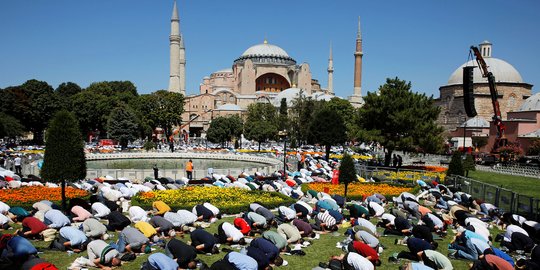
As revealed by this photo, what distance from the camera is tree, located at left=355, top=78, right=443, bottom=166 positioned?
22.8 meters

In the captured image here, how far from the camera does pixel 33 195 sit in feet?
40.2

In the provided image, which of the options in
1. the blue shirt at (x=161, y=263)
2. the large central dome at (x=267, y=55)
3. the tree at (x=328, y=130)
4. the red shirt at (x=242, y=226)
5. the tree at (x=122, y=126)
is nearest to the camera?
the blue shirt at (x=161, y=263)

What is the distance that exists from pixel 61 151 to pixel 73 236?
11.1ft

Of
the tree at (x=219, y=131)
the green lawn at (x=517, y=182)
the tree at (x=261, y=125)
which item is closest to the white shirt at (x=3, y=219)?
the green lawn at (x=517, y=182)

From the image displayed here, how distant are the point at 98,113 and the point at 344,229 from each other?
42008 millimetres

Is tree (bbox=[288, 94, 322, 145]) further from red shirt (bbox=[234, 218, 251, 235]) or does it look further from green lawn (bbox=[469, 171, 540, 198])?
red shirt (bbox=[234, 218, 251, 235])

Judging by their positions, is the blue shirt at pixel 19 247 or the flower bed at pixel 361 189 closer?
the blue shirt at pixel 19 247

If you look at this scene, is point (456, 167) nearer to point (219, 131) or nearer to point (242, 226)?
point (242, 226)

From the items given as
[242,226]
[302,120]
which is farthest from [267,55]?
[242,226]

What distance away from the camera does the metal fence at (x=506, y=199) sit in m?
10.9

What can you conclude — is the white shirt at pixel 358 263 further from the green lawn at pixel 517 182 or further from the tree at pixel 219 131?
the tree at pixel 219 131

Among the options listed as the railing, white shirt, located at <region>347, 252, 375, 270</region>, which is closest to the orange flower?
white shirt, located at <region>347, 252, 375, 270</region>

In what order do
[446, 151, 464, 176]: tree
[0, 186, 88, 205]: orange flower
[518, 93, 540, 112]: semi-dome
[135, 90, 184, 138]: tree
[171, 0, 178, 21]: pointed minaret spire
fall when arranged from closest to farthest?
1. [0, 186, 88, 205]: orange flower
2. [446, 151, 464, 176]: tree
3. [518, 93, 540, 112]: semi-dome
4. [135, 90, 184, 138]: tree
5. [171, 0, 178, 21]: pointed minaret spire

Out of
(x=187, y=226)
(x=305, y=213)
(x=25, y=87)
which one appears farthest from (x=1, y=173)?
(x=25, y=87)
